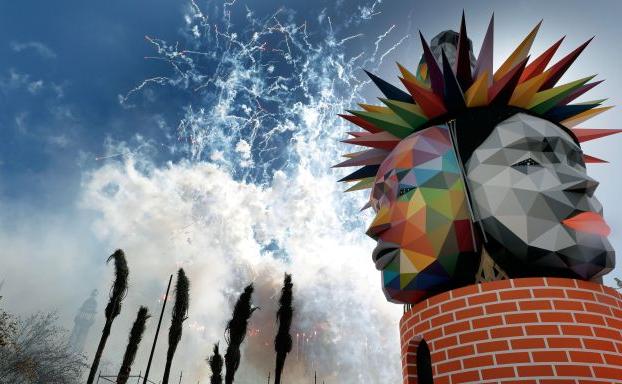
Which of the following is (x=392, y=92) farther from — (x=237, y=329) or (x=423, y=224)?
(x=237, y=329)

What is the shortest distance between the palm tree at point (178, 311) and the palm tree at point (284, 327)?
6.96 metres

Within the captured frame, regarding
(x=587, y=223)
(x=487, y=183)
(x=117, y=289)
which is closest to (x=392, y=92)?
(x=487, y=183)

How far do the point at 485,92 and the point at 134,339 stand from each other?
30135mm

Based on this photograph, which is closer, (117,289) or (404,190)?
(404,190)

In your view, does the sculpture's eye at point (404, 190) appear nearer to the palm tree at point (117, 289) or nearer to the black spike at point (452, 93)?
the black spike at point (452, 93)

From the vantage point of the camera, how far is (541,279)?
956cm

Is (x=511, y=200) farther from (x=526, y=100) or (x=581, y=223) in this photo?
(x=526, y=100)

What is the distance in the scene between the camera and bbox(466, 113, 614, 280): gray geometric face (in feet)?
33.6

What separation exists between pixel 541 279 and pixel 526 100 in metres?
5.71

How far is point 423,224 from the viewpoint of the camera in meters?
11.3

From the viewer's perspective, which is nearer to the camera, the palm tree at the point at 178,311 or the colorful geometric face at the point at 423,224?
the colorful geometric face at the point at 423,224

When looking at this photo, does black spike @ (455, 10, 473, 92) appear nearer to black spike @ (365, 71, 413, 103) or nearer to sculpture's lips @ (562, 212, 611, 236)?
black spike @ (365, 71, 413, 103)

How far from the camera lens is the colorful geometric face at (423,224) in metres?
11.0

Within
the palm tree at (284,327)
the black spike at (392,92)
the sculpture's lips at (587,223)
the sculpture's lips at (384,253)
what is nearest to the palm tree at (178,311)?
the palm tree at (284,327)
